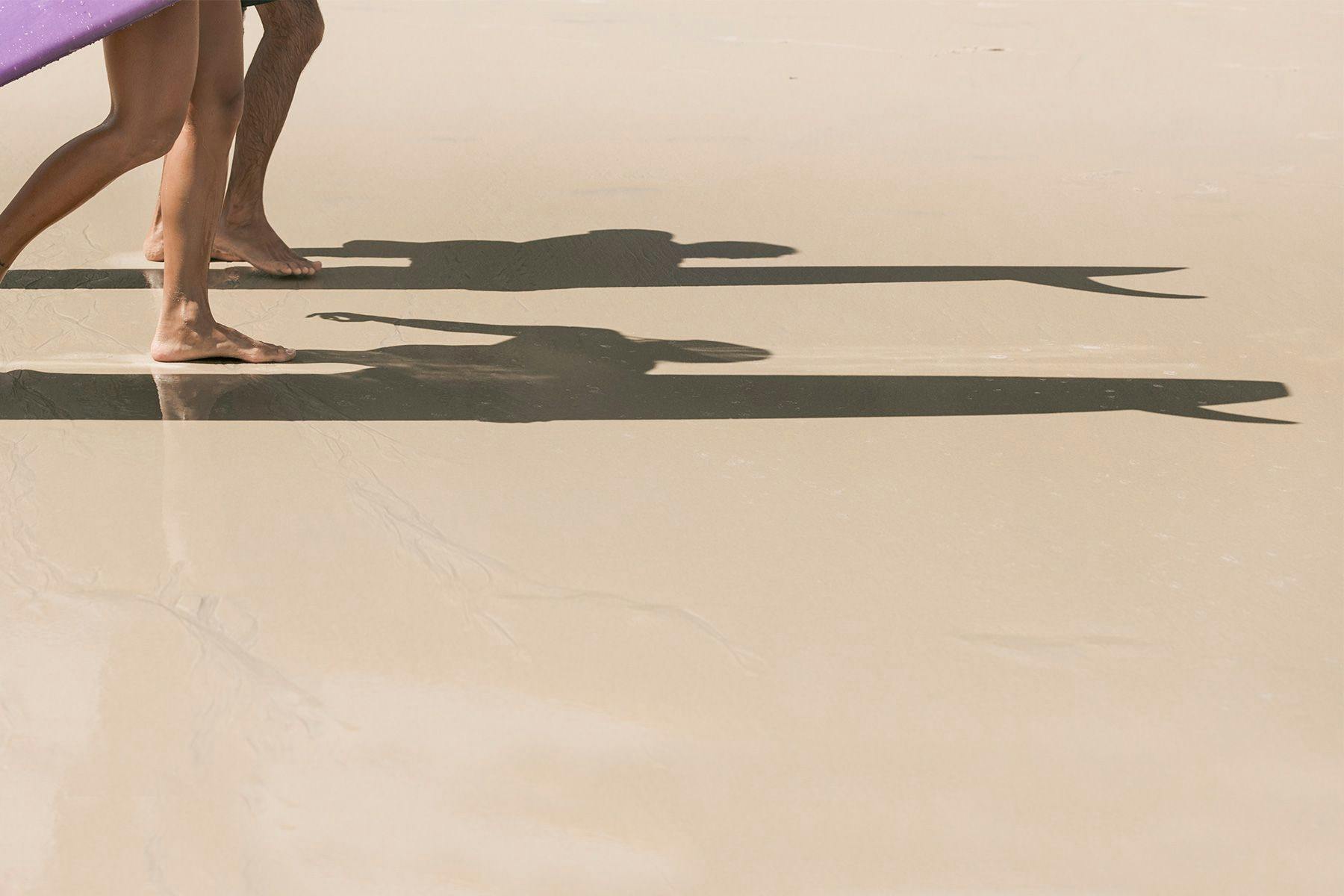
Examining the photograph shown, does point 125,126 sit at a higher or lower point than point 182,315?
higher

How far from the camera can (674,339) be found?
3602 millimetres

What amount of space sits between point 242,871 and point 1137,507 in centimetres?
170

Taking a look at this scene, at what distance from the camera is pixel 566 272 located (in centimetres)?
422

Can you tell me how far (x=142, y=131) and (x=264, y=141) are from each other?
4.44 ft

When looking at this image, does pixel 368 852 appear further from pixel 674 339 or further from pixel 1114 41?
pixel 1114 41

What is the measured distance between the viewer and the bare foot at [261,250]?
4.06 metres

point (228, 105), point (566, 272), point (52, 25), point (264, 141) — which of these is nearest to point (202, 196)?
point (228, 105)

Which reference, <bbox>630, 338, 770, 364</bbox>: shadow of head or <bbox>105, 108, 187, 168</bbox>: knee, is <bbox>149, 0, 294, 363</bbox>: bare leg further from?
<bbox>630, 338, 770, 364</bbox>: shadow of head

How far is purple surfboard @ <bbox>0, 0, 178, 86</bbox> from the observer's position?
8.73ft

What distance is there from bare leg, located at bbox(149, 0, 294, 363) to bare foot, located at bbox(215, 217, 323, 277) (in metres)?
0.84

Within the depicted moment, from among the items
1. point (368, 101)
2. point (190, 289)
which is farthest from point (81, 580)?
point (368, 101)

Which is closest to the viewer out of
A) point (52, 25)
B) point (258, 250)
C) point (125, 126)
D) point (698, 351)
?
point (52, 25)

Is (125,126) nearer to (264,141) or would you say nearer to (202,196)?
(202,196)

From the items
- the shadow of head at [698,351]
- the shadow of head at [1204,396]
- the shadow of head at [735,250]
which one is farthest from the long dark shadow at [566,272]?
the shadow of head at [1204,396]
